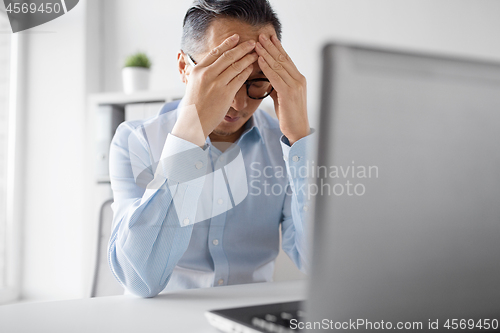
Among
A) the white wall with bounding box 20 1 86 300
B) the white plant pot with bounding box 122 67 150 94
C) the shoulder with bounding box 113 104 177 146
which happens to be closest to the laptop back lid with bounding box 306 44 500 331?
the shoulder with bounding box 113 104 177 146

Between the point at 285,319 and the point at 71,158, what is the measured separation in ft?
6.93

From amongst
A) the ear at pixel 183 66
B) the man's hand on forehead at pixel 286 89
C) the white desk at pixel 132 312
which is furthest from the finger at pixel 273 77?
the white desk at pixel 132 312

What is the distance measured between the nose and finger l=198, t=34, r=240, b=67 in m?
0.11

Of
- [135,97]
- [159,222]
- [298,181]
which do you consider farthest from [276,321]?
[135,97]

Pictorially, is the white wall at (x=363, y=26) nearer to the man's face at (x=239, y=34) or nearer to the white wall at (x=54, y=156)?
the white wall at (x=54, y=156)

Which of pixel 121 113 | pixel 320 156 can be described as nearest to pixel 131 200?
pixel 320 156

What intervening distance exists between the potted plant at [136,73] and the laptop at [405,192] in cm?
192

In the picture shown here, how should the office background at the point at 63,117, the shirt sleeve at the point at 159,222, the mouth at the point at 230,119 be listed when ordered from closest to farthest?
the shirt sleeve at the point at 159,222, the mouth at the point at 230,119, the office background at the point at 63,117

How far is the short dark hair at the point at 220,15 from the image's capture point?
40.5 inches

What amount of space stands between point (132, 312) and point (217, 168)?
1.91ft

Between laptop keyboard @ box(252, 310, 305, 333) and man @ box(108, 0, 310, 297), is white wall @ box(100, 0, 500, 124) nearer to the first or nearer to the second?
man @ box(108, 0, 310, 297)

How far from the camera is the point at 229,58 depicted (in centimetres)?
94

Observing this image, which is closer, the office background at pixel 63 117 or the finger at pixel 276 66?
the finger at pixel 276 66

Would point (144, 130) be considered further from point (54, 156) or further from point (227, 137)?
point (54, 156)
